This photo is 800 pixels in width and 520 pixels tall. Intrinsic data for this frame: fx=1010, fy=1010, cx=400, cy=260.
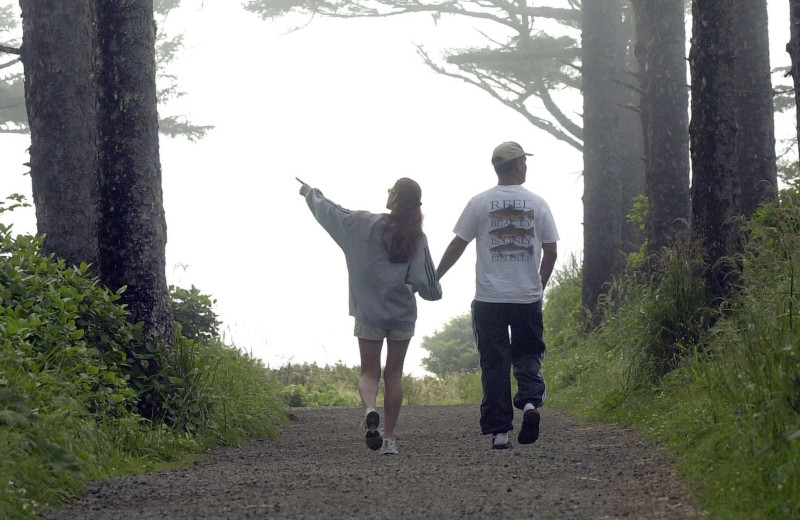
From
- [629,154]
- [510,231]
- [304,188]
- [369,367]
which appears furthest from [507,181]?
[629,154]

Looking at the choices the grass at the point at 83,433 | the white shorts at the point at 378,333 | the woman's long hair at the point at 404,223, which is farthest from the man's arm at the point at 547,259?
the grass at the point at 83,433

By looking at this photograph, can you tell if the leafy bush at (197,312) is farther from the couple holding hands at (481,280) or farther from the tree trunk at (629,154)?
the tree trunk at (629,154)

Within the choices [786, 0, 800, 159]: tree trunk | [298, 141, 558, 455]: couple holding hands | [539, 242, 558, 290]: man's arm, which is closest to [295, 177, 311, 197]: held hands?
[298, 141, 558, 455]: couple holding hands

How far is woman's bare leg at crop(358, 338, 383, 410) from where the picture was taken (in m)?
7.52

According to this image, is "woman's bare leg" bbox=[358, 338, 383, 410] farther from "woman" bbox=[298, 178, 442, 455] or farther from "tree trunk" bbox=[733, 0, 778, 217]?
"tree trunk" bbox=[733, 0, 778, 217]

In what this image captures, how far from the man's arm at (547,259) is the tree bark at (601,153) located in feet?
23.8

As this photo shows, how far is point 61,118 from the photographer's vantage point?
9.90 m

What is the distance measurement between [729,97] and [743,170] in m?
2.93

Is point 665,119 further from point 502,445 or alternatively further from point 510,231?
point 502,445

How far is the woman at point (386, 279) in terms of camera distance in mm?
7422

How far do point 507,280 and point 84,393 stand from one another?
2.99m

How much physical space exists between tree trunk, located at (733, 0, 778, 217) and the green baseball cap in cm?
488

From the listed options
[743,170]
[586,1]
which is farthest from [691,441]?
[586,1]

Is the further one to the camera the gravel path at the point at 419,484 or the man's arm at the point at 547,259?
the man's arm at the point at 547,259
